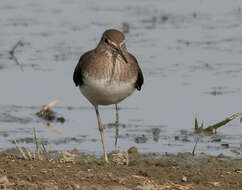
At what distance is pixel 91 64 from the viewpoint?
785cm

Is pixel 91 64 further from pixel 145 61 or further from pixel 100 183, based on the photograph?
pixel 145 61

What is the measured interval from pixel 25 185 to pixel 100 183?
Result: 2.23 ft

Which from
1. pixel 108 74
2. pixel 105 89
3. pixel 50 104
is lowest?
pixel 50 104

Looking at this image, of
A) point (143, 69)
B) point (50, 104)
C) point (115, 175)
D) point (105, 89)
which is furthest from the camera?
point (143, 69)

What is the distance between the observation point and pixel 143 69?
39.7 feet

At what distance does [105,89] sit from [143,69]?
439 centimetres

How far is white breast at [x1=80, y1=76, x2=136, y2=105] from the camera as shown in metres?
7.74

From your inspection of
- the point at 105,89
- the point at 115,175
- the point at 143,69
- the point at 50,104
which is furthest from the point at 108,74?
the point at 143,69

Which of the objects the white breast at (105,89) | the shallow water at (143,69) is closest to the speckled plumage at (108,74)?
the white breast at (105,89)

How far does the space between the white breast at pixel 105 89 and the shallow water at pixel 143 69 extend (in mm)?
1362

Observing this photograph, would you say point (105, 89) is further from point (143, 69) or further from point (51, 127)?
point (143, 69)

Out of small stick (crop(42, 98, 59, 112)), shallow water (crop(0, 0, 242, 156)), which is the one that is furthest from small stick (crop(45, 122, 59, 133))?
small stick (crop(42, 98, 59, 112))

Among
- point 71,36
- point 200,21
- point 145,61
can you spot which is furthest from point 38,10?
point 145,61

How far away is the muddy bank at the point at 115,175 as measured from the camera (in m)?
6.66
